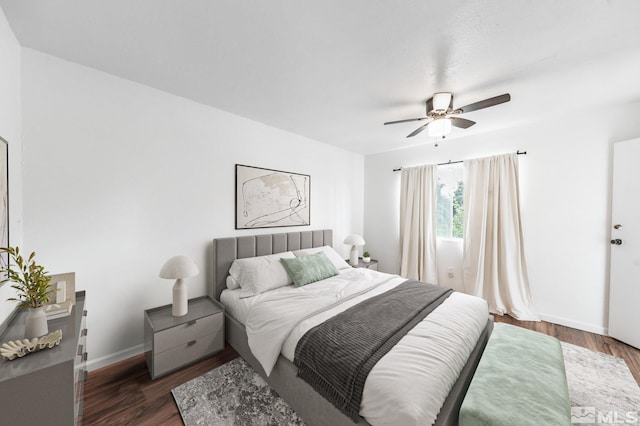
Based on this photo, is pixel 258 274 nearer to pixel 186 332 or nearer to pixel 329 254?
pixel 186 332

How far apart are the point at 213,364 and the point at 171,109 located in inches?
97.8

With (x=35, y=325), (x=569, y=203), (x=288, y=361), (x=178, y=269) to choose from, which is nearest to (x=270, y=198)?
(x=178, y=269)

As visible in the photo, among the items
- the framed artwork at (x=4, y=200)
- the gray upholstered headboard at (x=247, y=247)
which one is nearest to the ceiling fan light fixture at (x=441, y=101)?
the gray upholstered headboard at (x=247, y=247)

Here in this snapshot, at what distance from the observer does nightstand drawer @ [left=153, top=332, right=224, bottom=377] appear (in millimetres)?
1917

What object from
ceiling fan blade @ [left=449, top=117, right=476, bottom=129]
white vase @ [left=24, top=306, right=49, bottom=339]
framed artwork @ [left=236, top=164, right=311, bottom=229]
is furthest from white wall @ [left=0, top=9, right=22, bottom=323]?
ceiling fan blade @ [left=449, top=117, right=476, bottom=129]

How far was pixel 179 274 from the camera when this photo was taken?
205cm

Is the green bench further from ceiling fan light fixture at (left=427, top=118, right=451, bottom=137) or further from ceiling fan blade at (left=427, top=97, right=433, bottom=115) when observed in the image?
ceiling fan blade at (left=427, top=97, right=433, bottom=115)

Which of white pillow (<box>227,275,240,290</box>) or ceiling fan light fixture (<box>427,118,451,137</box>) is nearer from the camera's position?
ceiling fan light fixture (<box>427,118,451,137</box>)

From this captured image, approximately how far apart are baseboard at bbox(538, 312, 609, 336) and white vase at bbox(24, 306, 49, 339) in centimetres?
475

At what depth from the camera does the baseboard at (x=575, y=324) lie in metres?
2.69

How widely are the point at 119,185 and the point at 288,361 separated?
2.07 meters

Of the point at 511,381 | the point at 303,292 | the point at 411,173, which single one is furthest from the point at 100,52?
the point at 411,173

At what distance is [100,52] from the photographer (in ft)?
5.71
